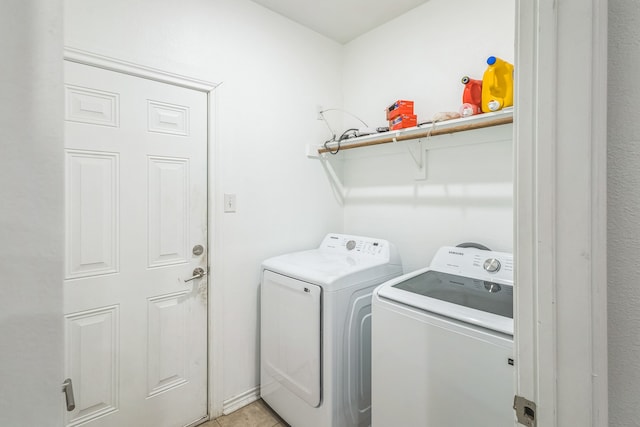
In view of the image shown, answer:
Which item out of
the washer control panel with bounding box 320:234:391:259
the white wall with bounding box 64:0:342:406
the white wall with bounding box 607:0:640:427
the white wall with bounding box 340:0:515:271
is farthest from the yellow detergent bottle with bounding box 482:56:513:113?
the white wall with bounding box 64:0:342:406

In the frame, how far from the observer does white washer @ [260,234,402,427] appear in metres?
1.55

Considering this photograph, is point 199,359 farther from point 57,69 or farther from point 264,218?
point 57,69

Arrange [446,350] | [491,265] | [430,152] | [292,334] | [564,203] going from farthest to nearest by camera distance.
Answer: [430,152] < [292,334] < [491,265] < [446,350] < [564,203]

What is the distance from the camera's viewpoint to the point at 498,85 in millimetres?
1546

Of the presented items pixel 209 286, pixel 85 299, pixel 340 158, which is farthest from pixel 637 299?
pixel 340 158

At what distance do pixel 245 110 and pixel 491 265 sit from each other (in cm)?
181

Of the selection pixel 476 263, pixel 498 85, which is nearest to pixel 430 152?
pixel 498 85

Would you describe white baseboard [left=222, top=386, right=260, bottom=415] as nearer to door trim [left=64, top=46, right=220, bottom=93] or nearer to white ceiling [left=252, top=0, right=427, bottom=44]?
door trim [left=64, top=46, right=220, bottom=93]

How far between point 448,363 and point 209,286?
4.66 feet

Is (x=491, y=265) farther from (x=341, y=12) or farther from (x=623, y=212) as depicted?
(x=341, y=12)

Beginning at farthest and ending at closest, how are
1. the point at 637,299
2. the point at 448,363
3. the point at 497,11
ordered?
the point at 497,11
the point at 448,363
the point at 637,299

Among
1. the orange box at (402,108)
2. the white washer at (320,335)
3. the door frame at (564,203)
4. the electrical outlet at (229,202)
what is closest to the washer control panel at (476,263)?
the white washer at (320,335)

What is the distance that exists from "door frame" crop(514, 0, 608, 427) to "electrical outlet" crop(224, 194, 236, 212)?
1690 millimetres

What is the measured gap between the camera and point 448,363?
113cm
